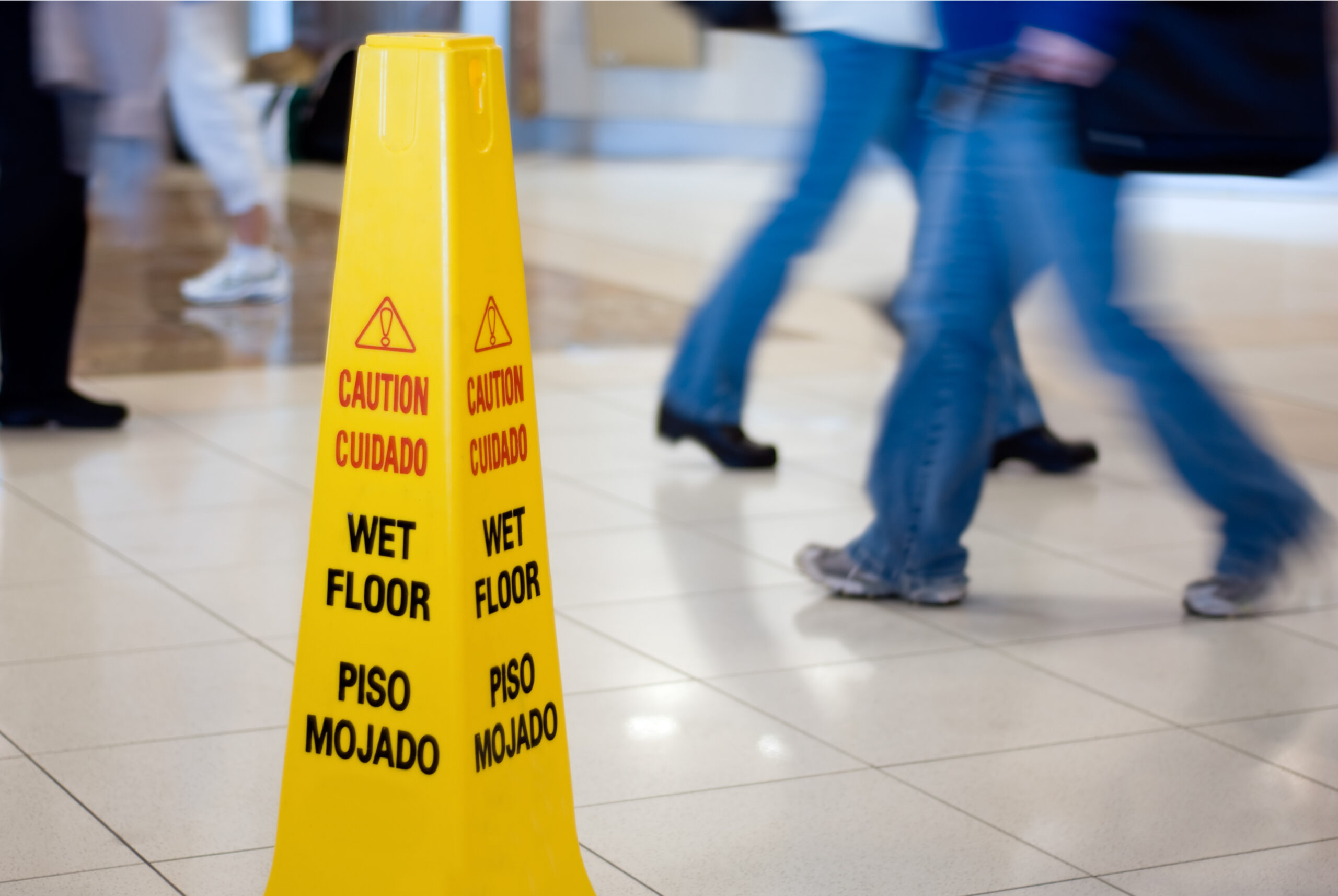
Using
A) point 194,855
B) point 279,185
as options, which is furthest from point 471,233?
point 279,185

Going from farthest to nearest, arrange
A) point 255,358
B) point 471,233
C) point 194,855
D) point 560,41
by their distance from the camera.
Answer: point 560,41 → point 255,358 → point 194,855 → point 471,233

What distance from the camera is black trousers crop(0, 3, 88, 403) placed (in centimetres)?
395

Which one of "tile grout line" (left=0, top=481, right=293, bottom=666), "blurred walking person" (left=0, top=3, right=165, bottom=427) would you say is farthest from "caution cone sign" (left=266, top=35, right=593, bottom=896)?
"blurred walking person" (left=0, top=3, right=165, bottom=427)

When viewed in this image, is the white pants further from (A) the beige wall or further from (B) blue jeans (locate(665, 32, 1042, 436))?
(A) the beige wall

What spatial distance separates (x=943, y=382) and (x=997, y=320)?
180 millimetres

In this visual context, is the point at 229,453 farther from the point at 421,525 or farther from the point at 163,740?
the point at 421,525

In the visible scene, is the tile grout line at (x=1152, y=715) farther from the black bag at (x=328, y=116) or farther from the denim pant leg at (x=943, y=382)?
the black bag at (x=328, y=116)

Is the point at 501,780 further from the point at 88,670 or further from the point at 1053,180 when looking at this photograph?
the point at 1053,180

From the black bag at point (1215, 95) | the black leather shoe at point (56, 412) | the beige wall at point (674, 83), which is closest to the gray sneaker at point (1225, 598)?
the black bag at point (1215, 95)

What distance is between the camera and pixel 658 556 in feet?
11.2

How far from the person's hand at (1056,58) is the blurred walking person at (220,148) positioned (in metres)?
3.99

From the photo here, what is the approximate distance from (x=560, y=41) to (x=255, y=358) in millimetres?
9014

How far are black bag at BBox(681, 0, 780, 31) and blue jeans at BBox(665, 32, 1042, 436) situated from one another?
1.07ft

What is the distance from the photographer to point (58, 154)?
4055 millimetres
